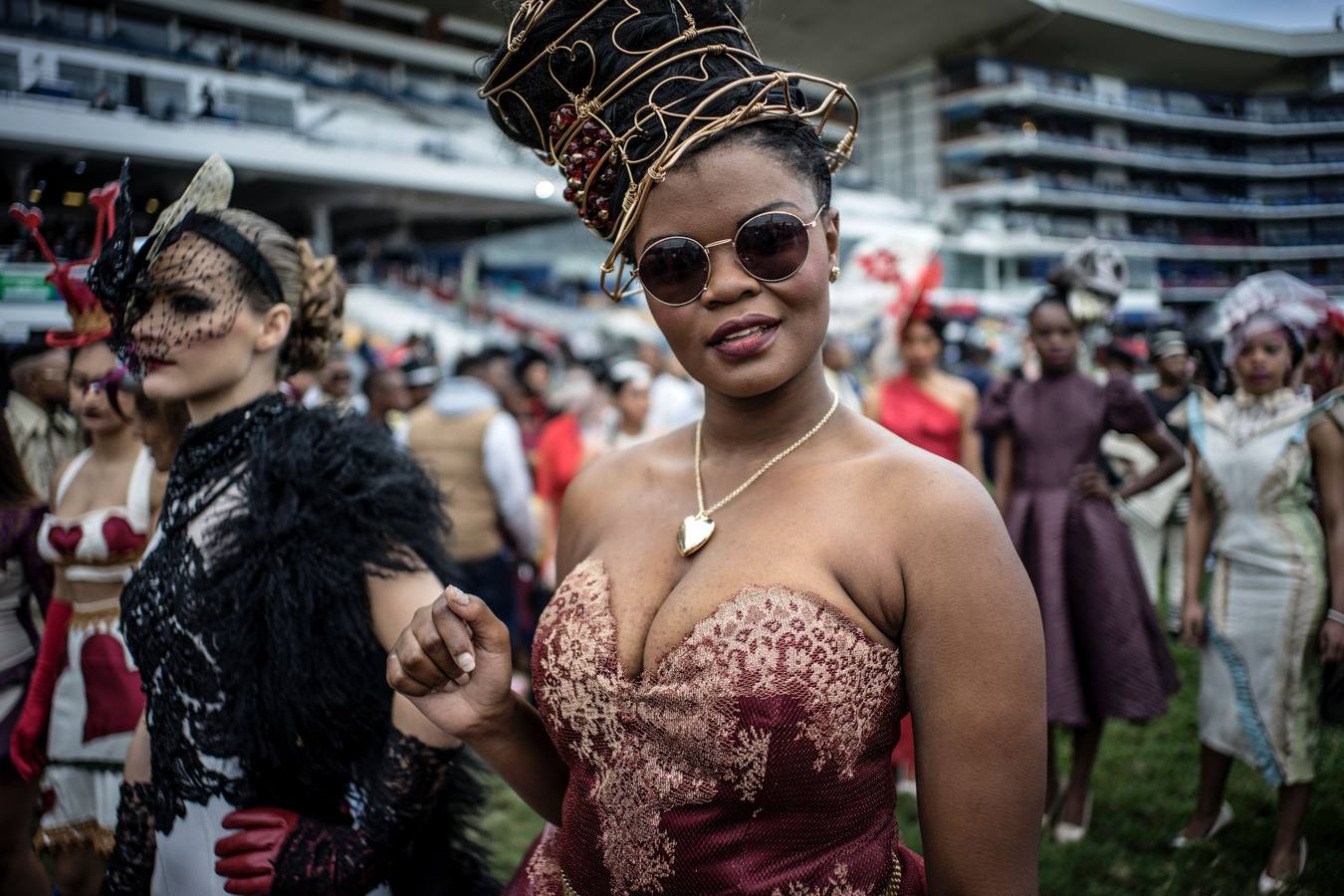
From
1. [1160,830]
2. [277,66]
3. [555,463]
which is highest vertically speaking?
[277,66]

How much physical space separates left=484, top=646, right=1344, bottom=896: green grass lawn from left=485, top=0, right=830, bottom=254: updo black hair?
8.39ft

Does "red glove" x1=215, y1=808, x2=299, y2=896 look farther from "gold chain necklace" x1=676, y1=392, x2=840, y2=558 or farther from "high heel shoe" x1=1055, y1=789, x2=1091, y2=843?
"high heel shoe" x1=1055, y1=789, x2=1091, y2=843

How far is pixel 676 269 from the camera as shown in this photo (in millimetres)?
1532

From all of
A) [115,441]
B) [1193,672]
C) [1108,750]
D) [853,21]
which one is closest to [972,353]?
[1193,672]

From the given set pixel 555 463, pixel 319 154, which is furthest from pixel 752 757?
pixel 319 154

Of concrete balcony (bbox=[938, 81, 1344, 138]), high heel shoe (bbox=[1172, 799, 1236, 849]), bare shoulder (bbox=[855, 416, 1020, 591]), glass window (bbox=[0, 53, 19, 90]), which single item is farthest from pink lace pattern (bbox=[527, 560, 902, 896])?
concrete balcony (bbox=[938, 81, 1344, 138])

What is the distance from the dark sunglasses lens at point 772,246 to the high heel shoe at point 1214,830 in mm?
3717

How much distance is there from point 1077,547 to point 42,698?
4130mm

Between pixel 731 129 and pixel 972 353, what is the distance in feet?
43.8

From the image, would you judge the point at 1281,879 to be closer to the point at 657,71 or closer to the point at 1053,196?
the point at 657,71

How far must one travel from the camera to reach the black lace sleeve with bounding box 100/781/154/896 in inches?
84.4

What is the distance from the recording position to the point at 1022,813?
4.52 feet

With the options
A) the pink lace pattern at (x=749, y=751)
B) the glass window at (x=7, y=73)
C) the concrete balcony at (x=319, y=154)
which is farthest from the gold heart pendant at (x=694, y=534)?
the concrete balcony at (x=319, y=154)

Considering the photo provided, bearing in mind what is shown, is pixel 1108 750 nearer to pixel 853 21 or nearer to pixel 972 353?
pixel 972 353
